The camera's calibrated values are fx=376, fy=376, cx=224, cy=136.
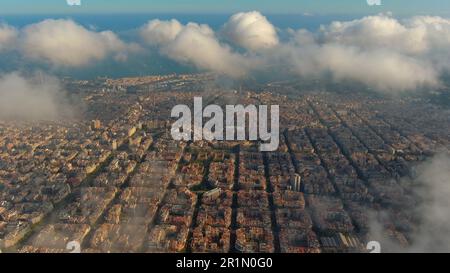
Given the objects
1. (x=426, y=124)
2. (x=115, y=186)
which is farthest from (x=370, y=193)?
(x=426, y=124)

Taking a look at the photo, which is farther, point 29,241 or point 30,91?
point 30,91

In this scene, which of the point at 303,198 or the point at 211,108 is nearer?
the point at 303,198

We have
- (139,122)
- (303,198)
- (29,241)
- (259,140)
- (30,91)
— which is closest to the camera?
(29,241)

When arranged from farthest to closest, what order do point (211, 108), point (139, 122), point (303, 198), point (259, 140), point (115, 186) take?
1. point (211, 108)
2. point (139, 122)
3. point (259, 140)
4. point (115, 186)
5. point (303, 198)

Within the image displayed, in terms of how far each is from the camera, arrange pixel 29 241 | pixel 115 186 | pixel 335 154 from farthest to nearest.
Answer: pixel 335 154 < pixel 115 186 < pixel 29 241

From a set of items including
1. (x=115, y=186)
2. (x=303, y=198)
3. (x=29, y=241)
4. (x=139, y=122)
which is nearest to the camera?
(x=29, y=241)

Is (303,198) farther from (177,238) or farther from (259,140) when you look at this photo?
(259,140)

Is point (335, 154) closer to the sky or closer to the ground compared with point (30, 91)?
closer to the ground

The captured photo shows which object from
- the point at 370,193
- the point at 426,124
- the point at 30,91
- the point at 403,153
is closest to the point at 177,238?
the point at 370,193

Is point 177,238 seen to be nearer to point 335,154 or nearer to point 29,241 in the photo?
point 29,241
